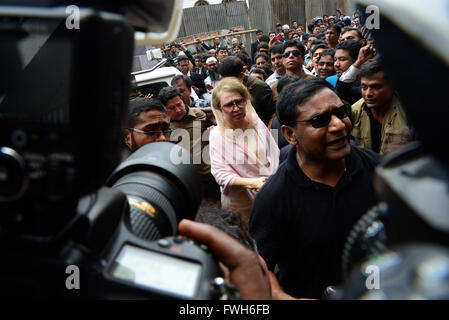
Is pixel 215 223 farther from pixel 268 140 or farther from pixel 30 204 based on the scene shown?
pixel 268 140

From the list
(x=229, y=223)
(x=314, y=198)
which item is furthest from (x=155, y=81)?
(x=229, y=223)

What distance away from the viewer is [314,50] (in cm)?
505

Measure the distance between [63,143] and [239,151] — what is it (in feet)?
6.76

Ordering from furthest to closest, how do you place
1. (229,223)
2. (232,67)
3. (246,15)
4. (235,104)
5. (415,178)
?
1. (246,15)
2. (232,67)
3. (235,104)
4. (229,223)
5. (415,178)

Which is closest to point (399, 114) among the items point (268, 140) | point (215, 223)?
point (268, 140)

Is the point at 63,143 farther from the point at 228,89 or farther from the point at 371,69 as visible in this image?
the point at 371,69

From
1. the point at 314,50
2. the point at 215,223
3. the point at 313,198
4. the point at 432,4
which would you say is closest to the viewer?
the point at 432,4

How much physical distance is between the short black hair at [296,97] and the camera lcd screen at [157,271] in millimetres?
1157

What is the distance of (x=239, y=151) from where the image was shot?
2605 millimetres

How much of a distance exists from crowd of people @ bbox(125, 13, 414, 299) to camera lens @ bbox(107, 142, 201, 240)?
0.18 meters

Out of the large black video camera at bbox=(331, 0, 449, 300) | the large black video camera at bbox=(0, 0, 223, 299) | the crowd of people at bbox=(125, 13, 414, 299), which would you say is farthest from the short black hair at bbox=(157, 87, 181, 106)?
the large black video camera at bbox=(331, 0, 449, 300)

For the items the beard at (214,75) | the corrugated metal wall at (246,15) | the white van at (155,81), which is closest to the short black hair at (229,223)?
the white van at (155,81)

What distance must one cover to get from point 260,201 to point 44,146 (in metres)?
1.19

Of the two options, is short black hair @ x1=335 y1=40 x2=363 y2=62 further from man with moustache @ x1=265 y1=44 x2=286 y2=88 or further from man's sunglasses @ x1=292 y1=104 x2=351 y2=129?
man's sunglasses @ x1=292 y1=104 x2=351 y2=129
